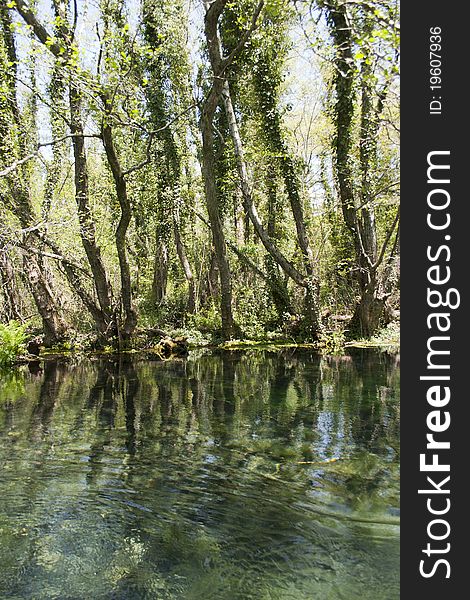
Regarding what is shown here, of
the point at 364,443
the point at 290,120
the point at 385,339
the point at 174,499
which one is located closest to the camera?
the point at 174,499

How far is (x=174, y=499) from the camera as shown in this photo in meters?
4.72

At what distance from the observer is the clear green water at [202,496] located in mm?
3379

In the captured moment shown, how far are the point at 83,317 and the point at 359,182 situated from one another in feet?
32.1

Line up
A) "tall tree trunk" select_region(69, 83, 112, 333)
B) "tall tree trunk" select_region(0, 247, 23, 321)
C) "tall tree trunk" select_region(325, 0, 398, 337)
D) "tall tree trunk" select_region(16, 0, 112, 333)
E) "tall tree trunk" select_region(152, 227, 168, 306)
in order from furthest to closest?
"tall tree trunk" select_region(152, 227, 168, 306) → "tall tree trunk" select_region(0, 247, 23, 321) → "tall tree trunk" select_region(325, 0, 398, 337) → "tall tree trunk" select_region(69, 83, 112, 333) → "tall tree trunk" select_region(16, 0, 112, 333)

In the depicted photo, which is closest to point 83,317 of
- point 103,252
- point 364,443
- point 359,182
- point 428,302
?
point 103,252

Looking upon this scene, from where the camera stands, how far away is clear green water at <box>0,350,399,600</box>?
3.38 m

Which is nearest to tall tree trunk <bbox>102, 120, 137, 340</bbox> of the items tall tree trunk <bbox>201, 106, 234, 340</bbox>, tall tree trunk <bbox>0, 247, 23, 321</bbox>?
tall tree trunk <bbox>201, 106, 234, 340</bbox>

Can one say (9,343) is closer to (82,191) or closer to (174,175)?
(82,191)

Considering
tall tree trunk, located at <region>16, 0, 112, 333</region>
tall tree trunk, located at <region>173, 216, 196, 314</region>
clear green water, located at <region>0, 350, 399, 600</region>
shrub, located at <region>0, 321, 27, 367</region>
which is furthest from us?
tall tree trunk, located at <region>173, 216, 196, 314</region>

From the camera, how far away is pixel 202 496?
477cm

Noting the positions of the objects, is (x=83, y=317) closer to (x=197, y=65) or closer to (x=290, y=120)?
(x=197, y=65)

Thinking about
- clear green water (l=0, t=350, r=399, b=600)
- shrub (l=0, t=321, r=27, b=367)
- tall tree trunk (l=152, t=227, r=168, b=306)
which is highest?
tall tree trunk (l=152, t=227, r=168, b=306)

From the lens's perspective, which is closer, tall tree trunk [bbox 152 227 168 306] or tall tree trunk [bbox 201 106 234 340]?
tall tree trunk [bbox 201 106 234 340]

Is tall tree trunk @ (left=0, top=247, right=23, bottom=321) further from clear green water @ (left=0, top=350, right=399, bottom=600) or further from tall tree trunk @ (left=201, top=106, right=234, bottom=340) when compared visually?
clear green water @ (left=0, top=350, right=399, bottom=600)
